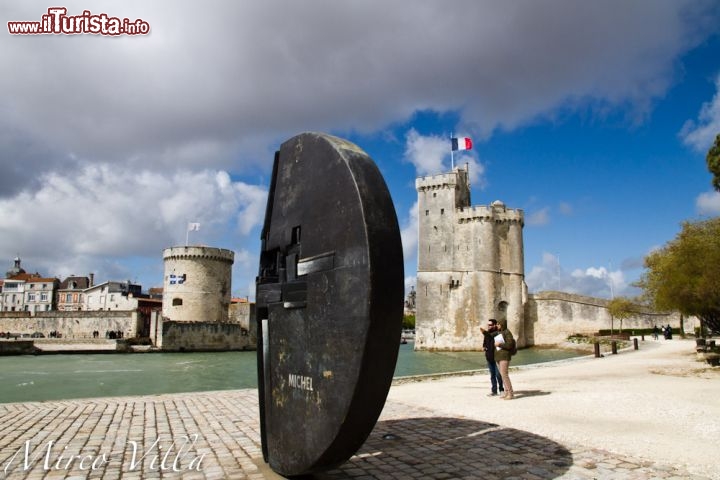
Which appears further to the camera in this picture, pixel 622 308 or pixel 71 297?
pixel 71 297

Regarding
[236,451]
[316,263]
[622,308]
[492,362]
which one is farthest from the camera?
[622,308]

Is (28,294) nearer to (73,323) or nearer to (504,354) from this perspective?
(73,323)

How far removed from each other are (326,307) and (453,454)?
8.75 feet

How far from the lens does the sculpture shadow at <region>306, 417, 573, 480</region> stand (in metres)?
4.92

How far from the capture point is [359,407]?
3.79m

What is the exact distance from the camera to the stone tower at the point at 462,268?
48656mm

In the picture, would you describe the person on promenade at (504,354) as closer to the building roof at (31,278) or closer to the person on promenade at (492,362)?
the person on promenade at (492,362)

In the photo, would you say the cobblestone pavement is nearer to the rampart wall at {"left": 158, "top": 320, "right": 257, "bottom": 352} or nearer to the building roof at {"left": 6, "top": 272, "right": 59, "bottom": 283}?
the rampart wall at {"left": 158, "top": 320, "right": 257, "bottom": 352}

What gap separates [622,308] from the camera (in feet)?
157

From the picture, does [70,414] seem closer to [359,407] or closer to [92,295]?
[359,407]

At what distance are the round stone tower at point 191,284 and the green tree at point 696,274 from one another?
140 ft

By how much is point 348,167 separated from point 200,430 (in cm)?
473

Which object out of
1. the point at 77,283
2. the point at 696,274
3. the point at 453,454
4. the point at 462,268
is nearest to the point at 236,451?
the point at 453,454

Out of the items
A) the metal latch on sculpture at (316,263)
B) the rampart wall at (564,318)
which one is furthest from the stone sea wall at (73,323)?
the metal latch on sculpture at (316,263)
